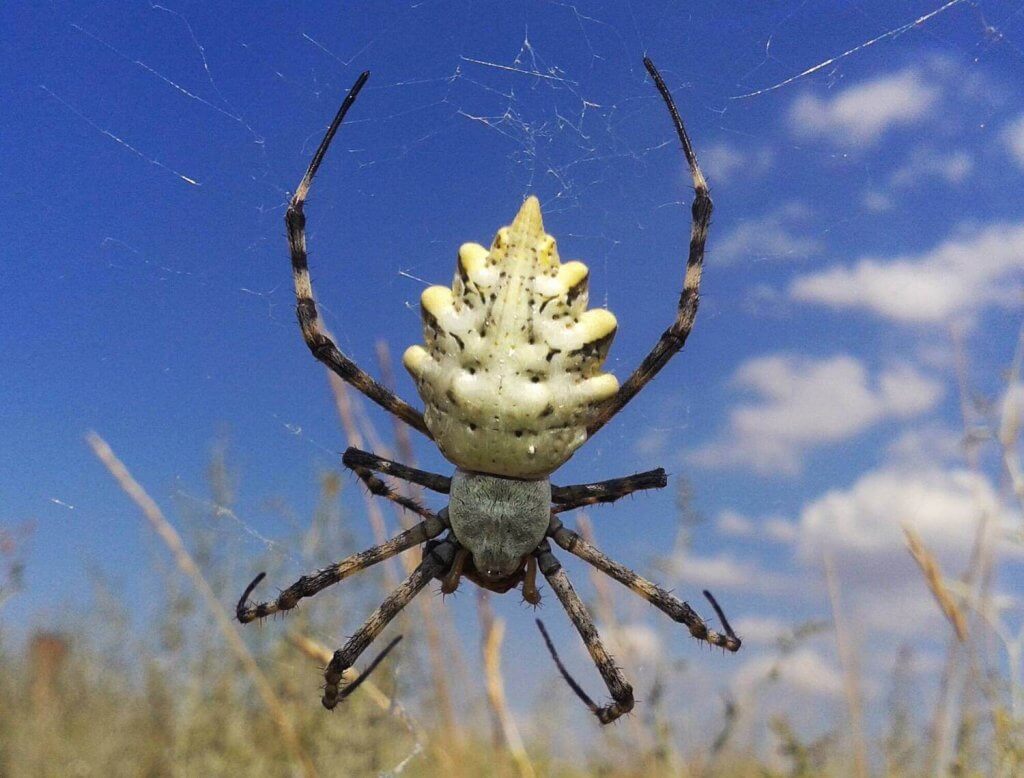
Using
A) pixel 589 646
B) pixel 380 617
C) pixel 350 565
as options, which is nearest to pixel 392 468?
pixel 350 565

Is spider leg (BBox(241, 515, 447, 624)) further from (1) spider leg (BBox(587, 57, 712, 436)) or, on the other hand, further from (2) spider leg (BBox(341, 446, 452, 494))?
(1) spider leg (BBox(587, 57, 712, 436))

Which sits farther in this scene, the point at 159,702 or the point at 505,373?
the point at 159,702

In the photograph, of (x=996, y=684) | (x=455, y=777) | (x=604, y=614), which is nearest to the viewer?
(x=996, y=684)

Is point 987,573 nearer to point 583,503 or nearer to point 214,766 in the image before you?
point 583,503

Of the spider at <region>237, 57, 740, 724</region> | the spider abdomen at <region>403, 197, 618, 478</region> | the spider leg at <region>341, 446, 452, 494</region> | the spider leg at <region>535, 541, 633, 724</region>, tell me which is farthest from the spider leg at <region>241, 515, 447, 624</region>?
the spider abdomen at <region>403, 197, 618, 478</region>

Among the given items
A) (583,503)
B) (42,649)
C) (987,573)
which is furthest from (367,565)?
(42,649)

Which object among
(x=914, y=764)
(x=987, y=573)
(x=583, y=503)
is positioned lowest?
(x=914, y=764)
